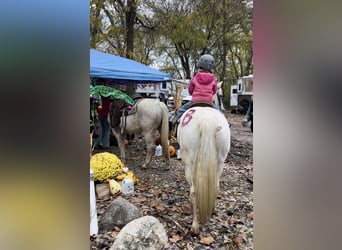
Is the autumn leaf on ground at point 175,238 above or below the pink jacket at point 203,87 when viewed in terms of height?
below

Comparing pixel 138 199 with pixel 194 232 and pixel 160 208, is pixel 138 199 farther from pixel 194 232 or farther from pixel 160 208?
pixel 194 232

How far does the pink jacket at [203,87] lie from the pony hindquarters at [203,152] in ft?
0.90

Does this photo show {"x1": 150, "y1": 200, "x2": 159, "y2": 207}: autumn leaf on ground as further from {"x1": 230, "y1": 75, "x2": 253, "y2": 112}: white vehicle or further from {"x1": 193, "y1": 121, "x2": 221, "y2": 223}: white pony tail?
{"x1": 230, "y1": 75, "x2": 253, "y2": 112}: white vehicle

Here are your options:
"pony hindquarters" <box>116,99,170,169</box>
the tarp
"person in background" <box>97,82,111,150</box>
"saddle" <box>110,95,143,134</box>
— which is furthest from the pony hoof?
"person in background" <box>97,82,111,150</box>

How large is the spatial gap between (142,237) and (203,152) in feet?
2.05

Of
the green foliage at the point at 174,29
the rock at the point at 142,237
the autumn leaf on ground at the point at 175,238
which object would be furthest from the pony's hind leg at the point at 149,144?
the green foliage at the point at 174,29

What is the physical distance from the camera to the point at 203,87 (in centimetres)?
216

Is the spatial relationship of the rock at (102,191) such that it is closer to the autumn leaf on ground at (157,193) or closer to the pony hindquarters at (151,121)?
the autumn leaf on ground at (157,193)

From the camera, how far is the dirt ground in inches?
65.3

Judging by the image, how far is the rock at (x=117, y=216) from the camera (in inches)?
71.0

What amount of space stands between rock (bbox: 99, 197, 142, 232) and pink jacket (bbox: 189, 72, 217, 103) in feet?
3.27
